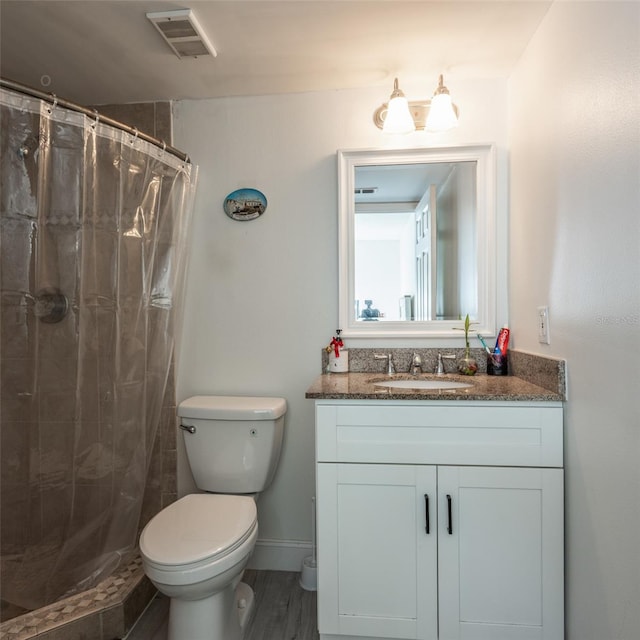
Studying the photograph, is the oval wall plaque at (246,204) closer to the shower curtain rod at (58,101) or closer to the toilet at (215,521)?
the shower curtain rod at (58,101)

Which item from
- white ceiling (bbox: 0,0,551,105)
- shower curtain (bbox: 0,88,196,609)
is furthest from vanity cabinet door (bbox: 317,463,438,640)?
white ceiling (bbox: 0,0,551,105)

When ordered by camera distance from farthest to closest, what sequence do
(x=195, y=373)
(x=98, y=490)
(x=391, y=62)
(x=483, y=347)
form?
(x=195, y=373)
(x=483, y=347)
(x=391, y=62)
(x=98, y=490)

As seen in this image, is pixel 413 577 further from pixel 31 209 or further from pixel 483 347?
pixel 31 209

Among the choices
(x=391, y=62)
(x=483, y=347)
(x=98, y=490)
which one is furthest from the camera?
(x=483, y=347)

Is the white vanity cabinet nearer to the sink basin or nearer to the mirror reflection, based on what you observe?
the sink basin

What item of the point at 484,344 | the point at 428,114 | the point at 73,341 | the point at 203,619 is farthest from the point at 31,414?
the point at 428,114

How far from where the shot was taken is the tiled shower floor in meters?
1.25

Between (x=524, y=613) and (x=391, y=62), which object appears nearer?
(x=524, y=613)

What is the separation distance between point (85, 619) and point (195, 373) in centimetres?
96

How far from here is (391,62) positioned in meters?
1.63

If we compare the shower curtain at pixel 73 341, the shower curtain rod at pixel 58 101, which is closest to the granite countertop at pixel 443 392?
the shower curtain at pixel 73 341

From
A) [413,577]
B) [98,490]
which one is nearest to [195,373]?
[98,490]

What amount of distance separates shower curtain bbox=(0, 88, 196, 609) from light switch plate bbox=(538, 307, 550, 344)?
1.45 m

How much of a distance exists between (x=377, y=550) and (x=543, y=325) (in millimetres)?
960
